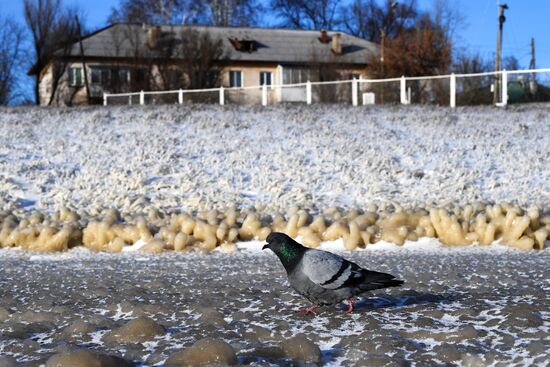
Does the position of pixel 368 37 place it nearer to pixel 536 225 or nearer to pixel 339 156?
pixel 339 156

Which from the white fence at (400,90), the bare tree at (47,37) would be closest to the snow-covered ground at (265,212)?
the white fence at (400,90)

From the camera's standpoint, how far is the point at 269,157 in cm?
1105

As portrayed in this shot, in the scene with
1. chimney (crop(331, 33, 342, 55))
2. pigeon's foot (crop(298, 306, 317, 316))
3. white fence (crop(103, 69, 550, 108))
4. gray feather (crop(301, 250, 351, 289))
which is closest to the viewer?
gray feather (crop(301, 250, 351, 289))

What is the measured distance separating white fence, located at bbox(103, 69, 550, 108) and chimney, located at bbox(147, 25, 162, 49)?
18065 millimetres

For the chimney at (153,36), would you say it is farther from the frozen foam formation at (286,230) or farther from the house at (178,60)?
the frozen foam formation at (286,230)

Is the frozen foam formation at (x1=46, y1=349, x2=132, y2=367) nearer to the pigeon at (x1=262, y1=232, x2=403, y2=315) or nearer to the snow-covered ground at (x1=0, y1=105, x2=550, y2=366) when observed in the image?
the snow-covered ground at (x1=0, y1=105, x2=550, y2=366)

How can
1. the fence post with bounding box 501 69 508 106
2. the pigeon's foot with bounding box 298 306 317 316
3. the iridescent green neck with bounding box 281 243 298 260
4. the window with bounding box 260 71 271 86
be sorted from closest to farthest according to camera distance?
the iridescent green neck with bounding box 281 243 298 260 → the pigeon's foot with bounding box 298 306 317 316 → the fence post with bounding box 501 69 508 106 → the window with bounding box 260 71 271 86

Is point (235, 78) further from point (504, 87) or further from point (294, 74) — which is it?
point (504, 87)

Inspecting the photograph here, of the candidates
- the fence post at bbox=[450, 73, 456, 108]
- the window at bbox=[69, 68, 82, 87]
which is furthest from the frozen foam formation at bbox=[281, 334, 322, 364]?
the window at bbox=[69, 68, 82, 87]

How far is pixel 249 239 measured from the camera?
300 inches

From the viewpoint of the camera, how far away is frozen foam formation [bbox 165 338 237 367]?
291 cm

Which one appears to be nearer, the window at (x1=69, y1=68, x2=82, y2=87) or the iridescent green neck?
the iridescent green neck

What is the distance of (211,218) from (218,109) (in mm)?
6257

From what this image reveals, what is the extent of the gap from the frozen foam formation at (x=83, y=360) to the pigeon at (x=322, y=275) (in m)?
1.01
